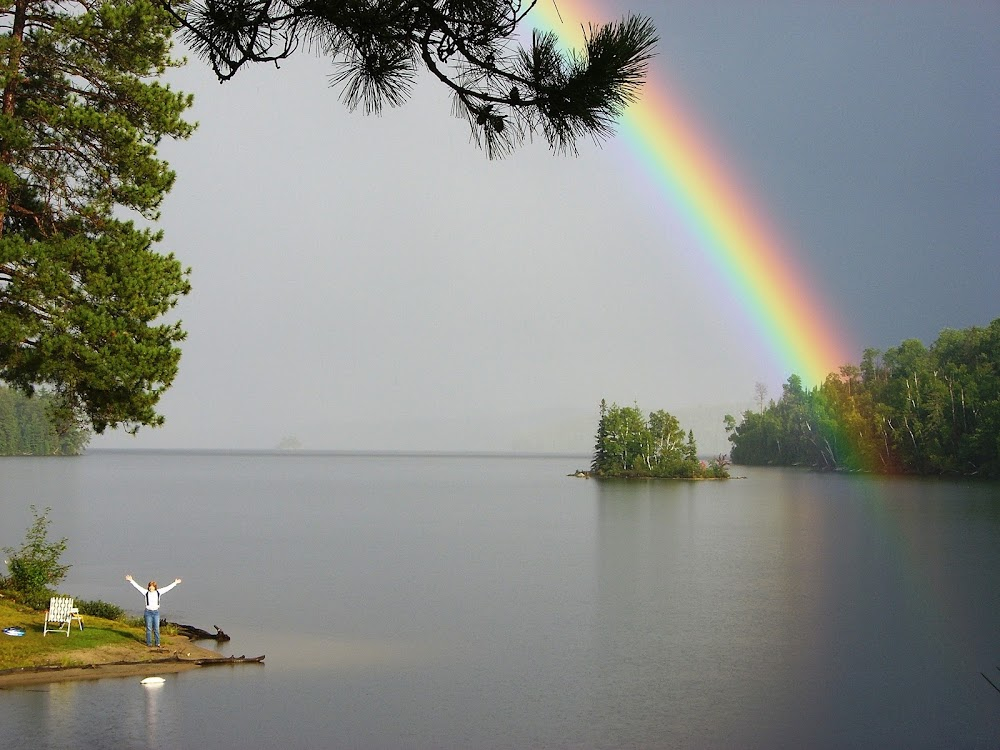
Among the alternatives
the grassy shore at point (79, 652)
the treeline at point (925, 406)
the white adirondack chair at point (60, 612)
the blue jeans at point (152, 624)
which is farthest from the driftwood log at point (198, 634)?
the treeline at point (925, 406)

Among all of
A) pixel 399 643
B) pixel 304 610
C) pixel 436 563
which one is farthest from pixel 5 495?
pixel 399 643

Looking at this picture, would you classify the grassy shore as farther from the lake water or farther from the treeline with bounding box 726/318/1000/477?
the treeline with bounding box 726/318/1000/477

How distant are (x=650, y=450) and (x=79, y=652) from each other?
135m

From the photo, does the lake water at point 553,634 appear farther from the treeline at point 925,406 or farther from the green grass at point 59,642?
the treeline at point 925,406

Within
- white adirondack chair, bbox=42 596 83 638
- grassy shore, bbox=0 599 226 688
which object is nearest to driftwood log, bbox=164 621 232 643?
grassy shore, bbox=0 599 226 688

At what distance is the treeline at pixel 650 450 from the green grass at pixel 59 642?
126 meters

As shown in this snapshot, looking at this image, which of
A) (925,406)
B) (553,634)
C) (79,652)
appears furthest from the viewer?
(925,406)

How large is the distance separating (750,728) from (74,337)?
15588 mm

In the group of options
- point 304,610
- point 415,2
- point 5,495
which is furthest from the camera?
point 5,495

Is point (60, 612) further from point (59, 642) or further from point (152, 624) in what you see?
point (152, 624)

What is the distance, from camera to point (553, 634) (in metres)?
30.6

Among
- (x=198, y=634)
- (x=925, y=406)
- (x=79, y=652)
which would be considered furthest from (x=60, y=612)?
(x=925, y=406)

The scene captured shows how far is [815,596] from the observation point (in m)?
38.9

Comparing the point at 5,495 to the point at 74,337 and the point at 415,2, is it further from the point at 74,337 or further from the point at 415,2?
the point at 415,2
